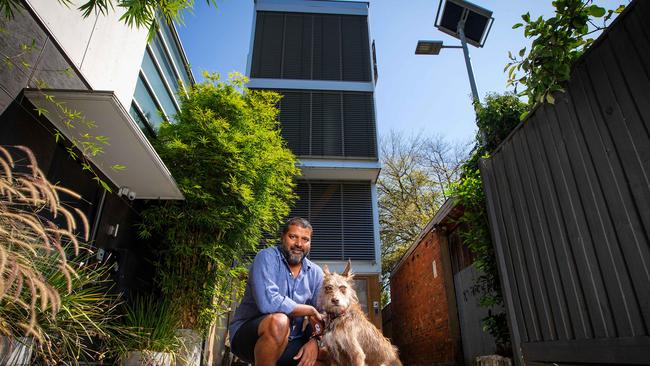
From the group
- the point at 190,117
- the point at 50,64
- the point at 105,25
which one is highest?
the point at 105,25

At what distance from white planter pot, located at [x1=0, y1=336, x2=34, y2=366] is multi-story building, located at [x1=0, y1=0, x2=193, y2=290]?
1.89 meters

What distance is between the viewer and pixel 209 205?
5516 mm

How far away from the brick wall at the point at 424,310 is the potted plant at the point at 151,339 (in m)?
4.88

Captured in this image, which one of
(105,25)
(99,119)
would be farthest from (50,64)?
(105,25)

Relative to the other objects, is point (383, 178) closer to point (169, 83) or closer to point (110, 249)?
point (169, 83)

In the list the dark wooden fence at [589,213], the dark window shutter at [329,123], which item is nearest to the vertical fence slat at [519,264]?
the dark wooden fence at [589,213]

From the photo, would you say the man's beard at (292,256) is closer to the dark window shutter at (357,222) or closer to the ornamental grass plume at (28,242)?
the ornamental grass plume at (28,242)

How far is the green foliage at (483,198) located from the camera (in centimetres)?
408

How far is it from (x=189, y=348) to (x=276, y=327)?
301 cm

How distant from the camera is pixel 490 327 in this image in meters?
4.16

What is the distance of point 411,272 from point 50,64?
8997 mm

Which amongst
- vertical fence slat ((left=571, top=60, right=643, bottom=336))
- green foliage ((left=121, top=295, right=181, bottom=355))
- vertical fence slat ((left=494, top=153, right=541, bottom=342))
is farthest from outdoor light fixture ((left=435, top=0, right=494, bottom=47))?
green foliage ((left=121, top=295, right=181, bottom=355))

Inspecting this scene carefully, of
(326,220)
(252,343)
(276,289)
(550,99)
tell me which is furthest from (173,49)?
(550,99)

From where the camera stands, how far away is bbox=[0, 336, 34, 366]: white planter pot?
1.95 metres
